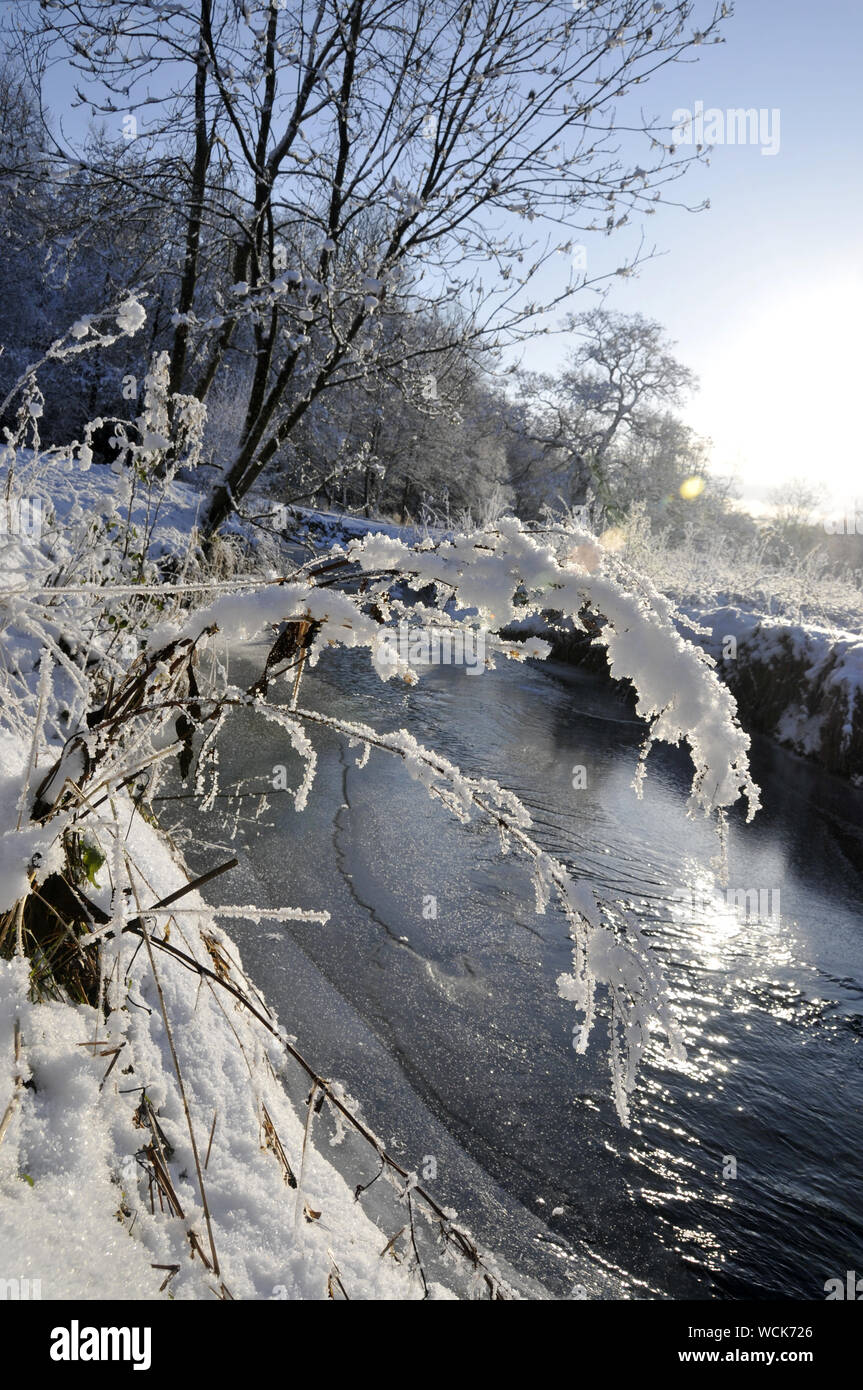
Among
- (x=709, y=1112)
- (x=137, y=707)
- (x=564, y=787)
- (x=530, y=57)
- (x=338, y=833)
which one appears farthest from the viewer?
(x=564, y=787)

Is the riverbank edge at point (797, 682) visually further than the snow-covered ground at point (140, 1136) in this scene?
Yes

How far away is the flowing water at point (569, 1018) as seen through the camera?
1.80 metres

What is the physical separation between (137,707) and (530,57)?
3951mm

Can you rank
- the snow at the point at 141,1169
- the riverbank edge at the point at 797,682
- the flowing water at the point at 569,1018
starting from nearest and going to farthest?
1. the snow at the point at 141,1169
2. the flowing water at the point at 569,1018
3. the riverbank edge at the point at 797,682

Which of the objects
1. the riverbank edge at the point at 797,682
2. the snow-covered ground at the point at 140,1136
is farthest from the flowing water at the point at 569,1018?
the riverbank edge at the point at 797,682

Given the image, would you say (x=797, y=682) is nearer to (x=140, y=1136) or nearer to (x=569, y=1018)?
(x=569, y=1018)

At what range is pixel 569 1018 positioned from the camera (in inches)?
99.0

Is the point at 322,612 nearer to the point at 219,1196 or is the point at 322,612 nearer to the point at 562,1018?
the point at 219,1196

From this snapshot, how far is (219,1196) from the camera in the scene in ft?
3.00

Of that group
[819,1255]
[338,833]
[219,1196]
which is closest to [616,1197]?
[819,1255]

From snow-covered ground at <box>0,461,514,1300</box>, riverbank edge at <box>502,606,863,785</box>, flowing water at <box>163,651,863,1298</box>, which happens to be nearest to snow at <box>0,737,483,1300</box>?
snow-covered ground at <box>0,461,514,1300</box>

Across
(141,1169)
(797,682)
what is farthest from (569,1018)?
(797,682)

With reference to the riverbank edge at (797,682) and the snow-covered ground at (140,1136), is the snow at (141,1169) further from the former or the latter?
the riverbank edge at (797,682)

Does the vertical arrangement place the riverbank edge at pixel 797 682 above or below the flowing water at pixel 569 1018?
above
